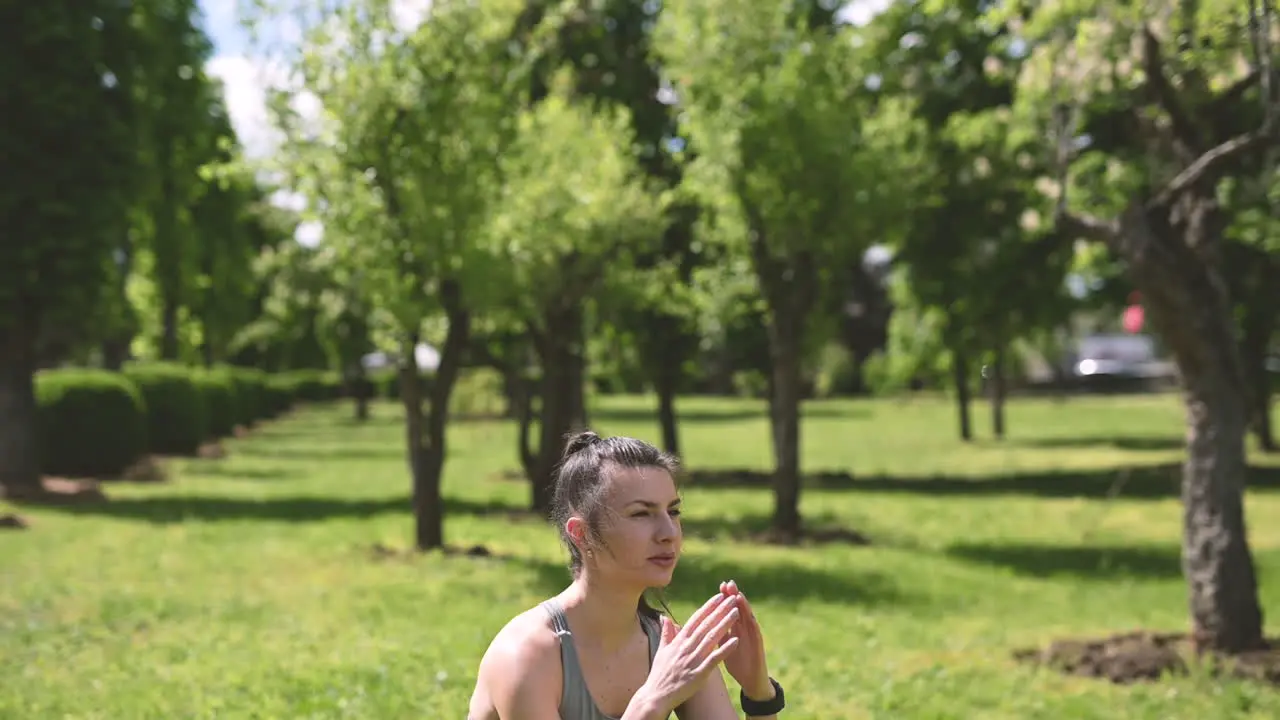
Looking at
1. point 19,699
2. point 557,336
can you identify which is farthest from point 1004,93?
point 19,699

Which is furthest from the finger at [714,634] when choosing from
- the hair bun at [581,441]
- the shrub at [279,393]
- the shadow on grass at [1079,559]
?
the shrub at [279,393]

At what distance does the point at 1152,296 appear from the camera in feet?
32.6

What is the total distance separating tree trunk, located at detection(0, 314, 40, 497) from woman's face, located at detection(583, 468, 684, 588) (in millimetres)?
19951

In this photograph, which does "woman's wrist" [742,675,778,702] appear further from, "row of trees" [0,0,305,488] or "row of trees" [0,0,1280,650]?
"row of trees" [0,0,305,488]

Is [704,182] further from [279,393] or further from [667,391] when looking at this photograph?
[279,393]

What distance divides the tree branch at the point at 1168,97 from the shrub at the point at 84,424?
20034mm

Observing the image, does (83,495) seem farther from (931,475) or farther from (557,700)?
(557,700)

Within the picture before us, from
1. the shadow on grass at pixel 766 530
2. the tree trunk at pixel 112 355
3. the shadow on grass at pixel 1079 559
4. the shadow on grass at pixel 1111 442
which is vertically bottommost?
the shadow on grass at pixel 1079 559

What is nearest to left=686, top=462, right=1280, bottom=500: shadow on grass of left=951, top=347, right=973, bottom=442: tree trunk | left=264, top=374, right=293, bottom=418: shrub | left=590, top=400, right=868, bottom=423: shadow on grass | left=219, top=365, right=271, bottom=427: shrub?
left=951, top=347, right=973, bottom=442: tree trunk

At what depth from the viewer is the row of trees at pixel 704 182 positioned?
10250 millimetres

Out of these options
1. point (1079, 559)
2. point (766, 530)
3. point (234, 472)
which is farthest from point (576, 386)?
point (1079, 559)

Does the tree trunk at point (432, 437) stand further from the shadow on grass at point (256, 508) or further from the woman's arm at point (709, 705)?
the woman's arm at point (709, 705)

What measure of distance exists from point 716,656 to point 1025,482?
80.9 feet

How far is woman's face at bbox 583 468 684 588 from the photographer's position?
3908mm
